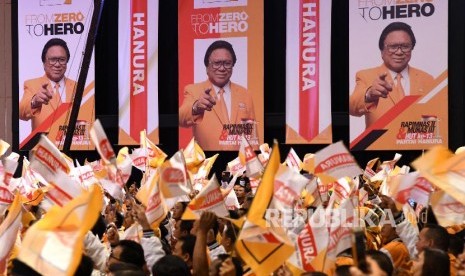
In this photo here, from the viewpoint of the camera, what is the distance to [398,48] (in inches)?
673

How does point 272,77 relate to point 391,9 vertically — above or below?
below

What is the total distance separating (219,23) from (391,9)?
3.41m

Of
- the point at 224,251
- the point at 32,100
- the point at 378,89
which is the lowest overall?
the point at 224,251

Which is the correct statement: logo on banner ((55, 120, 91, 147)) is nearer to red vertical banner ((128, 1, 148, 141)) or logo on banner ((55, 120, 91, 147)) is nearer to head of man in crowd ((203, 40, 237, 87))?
red vertical banner ((128, 1, 148, 141))

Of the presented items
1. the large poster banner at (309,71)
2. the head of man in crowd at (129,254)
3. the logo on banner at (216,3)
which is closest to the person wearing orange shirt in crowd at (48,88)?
the logo on banner at (216,3)

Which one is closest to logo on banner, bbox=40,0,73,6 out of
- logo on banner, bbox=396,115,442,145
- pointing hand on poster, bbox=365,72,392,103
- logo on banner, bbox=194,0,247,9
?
logo on banner, bbox=194,0,247,9

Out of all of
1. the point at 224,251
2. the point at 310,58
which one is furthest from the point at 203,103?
the point at 224,251

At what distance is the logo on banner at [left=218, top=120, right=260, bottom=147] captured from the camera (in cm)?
1811

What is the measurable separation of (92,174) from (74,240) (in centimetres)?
616

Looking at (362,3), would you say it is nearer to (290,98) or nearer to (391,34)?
(391,34)

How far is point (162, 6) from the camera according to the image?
64.0ft

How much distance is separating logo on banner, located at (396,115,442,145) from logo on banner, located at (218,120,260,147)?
275 cm

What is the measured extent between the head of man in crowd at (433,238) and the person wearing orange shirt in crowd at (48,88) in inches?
567

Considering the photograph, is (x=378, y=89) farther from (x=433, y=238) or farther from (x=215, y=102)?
(x=433, y=238)
